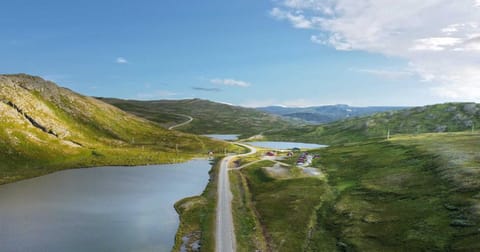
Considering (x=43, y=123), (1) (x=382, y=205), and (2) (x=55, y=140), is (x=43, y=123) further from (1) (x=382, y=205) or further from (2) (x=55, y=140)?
(1) (x=382, y=205)

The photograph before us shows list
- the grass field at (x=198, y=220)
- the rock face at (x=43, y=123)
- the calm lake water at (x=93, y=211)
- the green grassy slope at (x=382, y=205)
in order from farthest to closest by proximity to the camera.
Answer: the rock face at (x=43, y=123)
the grass field at (x=198, y=220)
the calm lake water at (x=93, y=211)
the green grassy slope at (x=382, y=205)

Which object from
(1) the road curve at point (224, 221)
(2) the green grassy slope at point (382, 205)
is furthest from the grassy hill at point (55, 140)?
(2) the green grassy slope at point (382, 205)

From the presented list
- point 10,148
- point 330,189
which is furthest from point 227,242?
point 10,148

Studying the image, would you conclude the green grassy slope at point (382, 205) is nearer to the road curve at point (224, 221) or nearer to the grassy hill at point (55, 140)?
the road curve at point (224, 221)

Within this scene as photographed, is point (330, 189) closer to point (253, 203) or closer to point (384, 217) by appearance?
point (253, 203)

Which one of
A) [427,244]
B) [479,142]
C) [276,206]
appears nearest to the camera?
[427,244]

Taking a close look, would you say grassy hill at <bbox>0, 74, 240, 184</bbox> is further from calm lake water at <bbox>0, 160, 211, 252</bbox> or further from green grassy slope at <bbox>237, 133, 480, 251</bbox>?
green grassy slope at <bbox>237, 133, 480, 251</bbox>
